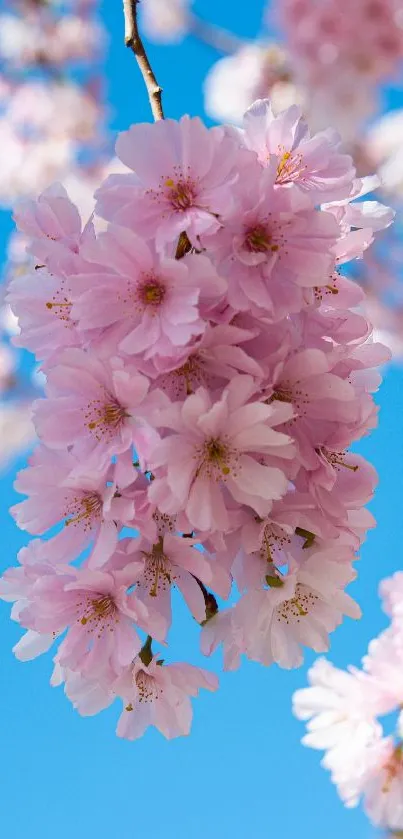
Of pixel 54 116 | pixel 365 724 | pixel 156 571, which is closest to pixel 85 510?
pixel 156 571

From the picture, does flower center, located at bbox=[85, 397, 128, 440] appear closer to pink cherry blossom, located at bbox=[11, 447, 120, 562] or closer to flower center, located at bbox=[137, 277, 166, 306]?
pink cherry blossom, located at bbox=[11, 447, 120, 562]

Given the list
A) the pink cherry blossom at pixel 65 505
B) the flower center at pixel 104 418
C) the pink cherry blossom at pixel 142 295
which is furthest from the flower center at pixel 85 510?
the pink cherry blossom at pixel 142 295

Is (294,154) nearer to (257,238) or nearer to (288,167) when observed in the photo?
(288,167)

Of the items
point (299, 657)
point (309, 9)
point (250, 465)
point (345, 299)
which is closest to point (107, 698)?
point (299, 657)

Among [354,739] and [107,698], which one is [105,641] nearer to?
[107,698]

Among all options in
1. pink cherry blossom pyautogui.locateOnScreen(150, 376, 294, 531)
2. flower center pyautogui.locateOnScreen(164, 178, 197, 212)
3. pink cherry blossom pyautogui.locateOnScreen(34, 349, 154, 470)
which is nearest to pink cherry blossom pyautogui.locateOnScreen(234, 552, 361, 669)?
pink cherry blossom pyautogui.locateOnScreen(150, 376, 294, 531)

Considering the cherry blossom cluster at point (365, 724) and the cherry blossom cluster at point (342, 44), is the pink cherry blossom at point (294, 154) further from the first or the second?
the cherry blossom cluster at point (365, 724)
